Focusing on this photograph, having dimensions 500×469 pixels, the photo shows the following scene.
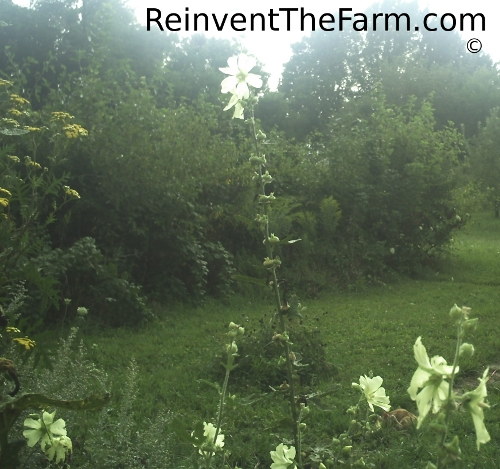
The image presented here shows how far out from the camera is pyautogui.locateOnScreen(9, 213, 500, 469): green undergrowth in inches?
126

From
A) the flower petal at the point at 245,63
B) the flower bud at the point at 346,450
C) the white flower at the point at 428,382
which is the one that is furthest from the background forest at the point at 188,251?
the white flower at the point at 428,382

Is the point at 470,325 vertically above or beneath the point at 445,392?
above

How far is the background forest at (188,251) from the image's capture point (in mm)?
3285

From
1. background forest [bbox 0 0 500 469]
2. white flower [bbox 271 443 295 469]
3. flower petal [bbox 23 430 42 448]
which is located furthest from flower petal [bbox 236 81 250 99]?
flower petal [bbox 23 430 42 448]

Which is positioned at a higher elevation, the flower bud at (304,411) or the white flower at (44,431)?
the flower bud at (304,411)

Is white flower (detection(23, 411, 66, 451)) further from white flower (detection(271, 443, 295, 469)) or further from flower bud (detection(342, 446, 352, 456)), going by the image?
flower bud (detection(342, 446, 352, 456))

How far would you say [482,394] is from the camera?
870mm

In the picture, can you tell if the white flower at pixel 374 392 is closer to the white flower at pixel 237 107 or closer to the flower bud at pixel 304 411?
the flower bud at pixel 304 411

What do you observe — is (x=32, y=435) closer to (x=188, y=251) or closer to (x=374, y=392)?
(x=374, y=392)

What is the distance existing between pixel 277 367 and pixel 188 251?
131 inches

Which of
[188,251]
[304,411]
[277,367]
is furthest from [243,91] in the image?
[188,251]

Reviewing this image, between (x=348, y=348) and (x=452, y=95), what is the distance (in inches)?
958

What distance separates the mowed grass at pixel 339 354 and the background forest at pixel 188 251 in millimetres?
27

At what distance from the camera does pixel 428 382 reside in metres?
0.90
